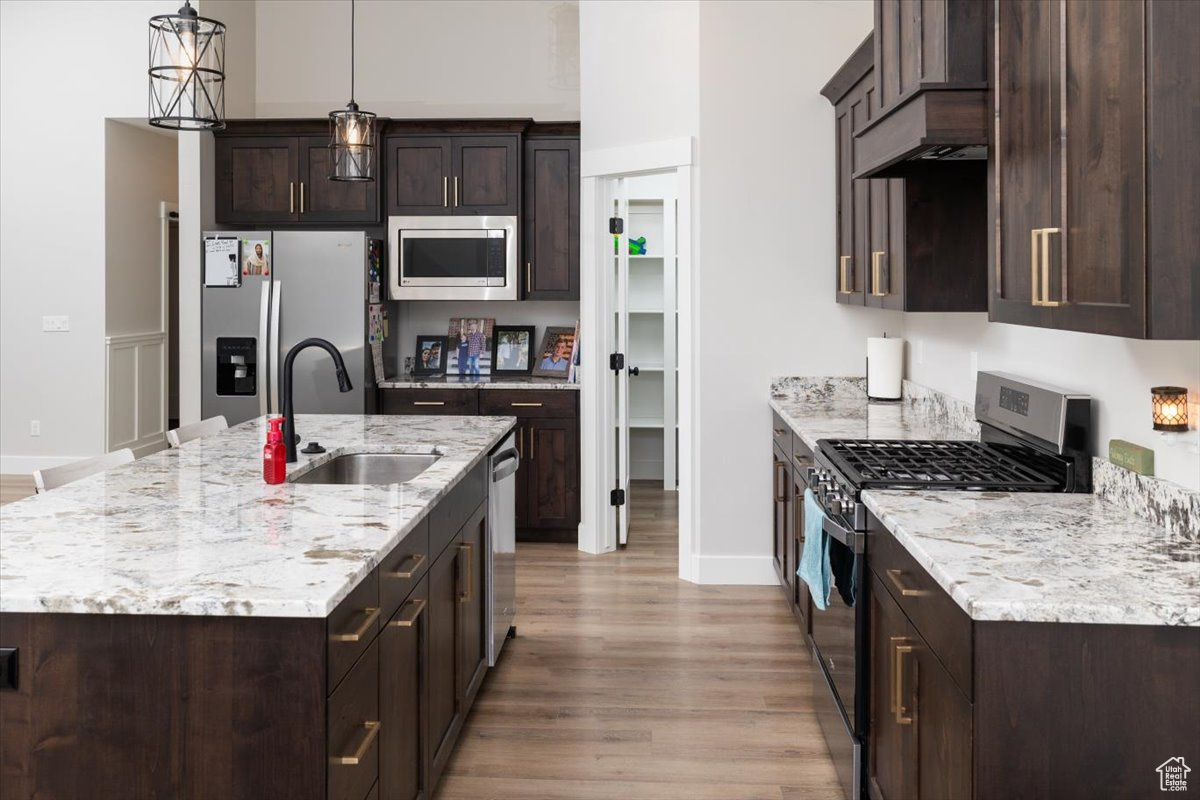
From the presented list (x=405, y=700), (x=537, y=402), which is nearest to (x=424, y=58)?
(x=537, y=402)

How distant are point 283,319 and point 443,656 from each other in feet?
12.8

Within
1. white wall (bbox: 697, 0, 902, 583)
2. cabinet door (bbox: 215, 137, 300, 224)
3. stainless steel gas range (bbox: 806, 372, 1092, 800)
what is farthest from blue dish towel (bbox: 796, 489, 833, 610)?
cabinet door (bbox: 215, 137, 300, 224)

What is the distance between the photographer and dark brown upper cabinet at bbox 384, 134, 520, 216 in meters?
6.52

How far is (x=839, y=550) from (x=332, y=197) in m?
4.74

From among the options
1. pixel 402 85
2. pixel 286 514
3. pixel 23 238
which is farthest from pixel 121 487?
pixel 23 238

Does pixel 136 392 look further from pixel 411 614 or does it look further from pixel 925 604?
Result: pixel 925 604

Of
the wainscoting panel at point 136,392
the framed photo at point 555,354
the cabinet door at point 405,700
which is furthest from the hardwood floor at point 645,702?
the wainscoting panel at point 136,392

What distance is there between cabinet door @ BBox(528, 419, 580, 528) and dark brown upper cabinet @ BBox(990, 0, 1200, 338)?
393 centimetres

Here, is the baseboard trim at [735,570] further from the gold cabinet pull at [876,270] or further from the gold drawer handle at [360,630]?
the gold drawer handle at [360,630]

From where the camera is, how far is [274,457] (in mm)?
2791

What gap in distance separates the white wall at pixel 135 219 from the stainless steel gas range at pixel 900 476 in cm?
626

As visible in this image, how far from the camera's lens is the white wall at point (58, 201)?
24.9 ft

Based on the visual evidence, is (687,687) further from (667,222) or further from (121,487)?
(667,222)

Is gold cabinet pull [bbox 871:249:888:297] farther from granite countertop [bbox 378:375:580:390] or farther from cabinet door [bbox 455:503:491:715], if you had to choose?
granite countertop [bbox 378:375:580:390]
